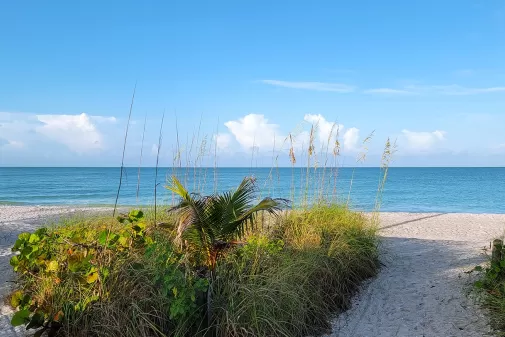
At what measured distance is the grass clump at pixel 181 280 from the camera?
4.02 meters

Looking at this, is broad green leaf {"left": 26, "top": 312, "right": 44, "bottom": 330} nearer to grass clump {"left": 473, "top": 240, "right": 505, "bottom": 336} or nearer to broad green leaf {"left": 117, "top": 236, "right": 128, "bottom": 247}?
broad green leaf {"left": 117, "top": 236, "right": 128, "bottom": 247}

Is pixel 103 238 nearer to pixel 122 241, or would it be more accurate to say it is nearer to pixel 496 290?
pixel 122 241

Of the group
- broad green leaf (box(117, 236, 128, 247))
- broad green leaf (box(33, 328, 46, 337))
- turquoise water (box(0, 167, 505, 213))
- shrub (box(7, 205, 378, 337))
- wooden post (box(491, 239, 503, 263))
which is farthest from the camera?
turquoise water (box(0, 167, 505, 213))

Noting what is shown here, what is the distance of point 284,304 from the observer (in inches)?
184

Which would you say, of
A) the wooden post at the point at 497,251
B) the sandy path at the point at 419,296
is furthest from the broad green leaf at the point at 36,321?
the wooden post at the point at 497,251

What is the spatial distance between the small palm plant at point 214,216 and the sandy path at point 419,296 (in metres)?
1.74

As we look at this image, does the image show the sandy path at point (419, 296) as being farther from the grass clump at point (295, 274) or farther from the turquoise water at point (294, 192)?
the turquoise water at point (294, 192)

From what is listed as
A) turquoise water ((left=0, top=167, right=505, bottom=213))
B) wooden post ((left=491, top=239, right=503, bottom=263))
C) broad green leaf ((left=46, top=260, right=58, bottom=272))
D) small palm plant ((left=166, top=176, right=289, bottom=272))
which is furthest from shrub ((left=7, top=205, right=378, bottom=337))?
wooden post ((left=491, top=239, right=503, bottom=263))

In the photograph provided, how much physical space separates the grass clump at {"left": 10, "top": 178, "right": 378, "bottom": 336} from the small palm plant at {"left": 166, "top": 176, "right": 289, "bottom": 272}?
1cm

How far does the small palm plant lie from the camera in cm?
463

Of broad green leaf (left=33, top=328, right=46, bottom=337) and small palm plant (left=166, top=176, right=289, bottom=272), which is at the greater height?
small palm plant (left=166, top=176, right=289, bottom=272)

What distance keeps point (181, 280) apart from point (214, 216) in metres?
0.90

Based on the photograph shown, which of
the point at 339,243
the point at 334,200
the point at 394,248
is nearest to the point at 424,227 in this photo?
the point at 394,248

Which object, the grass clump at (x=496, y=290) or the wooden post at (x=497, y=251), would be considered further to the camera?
the wooden post at (x=497, y=251)
